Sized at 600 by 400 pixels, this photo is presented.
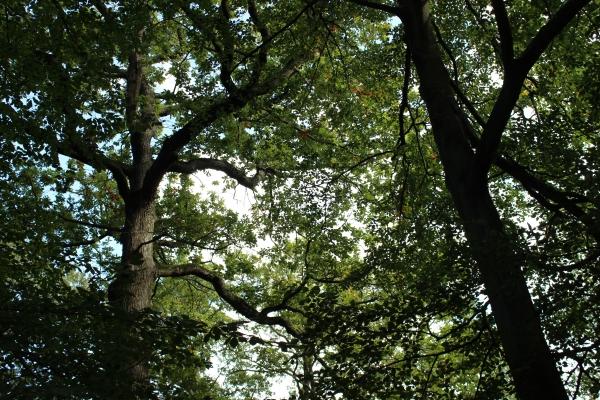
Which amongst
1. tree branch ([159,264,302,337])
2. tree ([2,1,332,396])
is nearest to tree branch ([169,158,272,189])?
tree ([2,1,332,396])

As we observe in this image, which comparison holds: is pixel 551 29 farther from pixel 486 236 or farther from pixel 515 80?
pixel 486 236

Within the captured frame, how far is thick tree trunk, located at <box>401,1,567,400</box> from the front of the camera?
459 centimetres

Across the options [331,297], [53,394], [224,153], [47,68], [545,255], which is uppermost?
[224,153]

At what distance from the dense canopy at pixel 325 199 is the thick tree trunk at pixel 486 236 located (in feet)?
0.06

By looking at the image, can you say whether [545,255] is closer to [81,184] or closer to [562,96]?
[562,96]

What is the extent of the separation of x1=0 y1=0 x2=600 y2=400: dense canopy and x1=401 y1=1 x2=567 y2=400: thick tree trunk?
19mm

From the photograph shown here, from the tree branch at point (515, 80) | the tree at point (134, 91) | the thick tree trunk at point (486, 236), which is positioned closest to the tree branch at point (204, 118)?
the tree at point (134, 91)

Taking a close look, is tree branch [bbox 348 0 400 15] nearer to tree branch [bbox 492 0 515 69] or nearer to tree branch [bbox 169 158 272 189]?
tree branch [bbox 492 0 515 69]

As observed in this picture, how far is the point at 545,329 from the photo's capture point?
5355mm

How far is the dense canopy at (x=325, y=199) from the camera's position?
5.08 m

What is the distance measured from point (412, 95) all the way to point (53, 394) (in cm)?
1161

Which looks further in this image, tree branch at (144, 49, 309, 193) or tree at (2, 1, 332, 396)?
tree branch at (144, 49, 309, 193)

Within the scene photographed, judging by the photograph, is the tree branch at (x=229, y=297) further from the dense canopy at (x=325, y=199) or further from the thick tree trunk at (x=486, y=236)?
the thick tree trunk at (x=486, y=236)

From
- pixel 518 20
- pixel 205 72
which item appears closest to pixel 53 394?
pixel 205 72
